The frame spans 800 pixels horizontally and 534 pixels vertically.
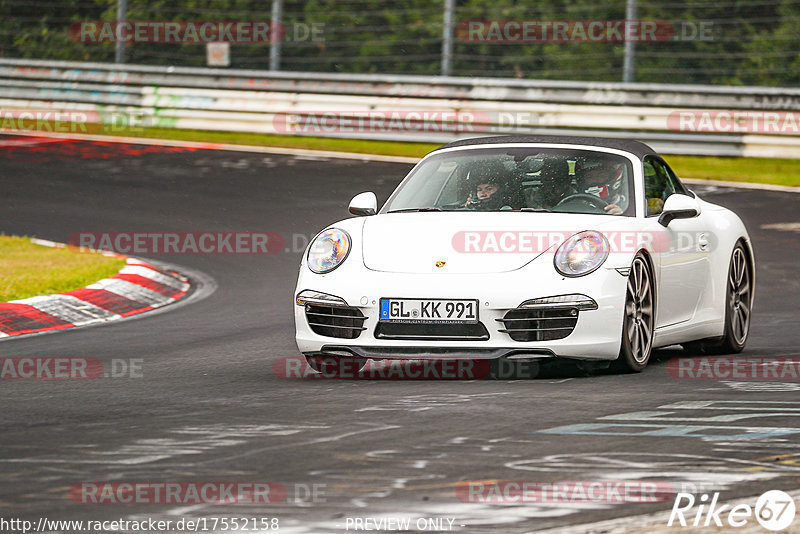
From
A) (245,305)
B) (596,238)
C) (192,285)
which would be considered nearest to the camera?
(596,238)

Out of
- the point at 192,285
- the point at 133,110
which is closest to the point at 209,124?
the point at 133,110

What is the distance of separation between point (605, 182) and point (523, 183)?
45 cm

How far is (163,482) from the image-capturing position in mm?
5031

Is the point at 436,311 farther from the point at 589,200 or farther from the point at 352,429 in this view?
the point at 352,429

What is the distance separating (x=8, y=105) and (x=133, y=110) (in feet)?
7.43

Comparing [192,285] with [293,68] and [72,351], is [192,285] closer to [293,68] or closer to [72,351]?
[72,351]

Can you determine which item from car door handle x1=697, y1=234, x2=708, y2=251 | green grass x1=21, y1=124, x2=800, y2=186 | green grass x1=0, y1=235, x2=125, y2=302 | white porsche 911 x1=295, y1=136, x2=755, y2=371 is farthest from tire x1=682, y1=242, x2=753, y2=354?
green grass x1=21, y1=124, x2=800, y2=186

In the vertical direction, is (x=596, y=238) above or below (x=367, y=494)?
above

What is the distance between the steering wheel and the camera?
27.0 feet

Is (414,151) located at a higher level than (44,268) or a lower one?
higher

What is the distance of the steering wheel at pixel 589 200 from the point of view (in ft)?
27.0

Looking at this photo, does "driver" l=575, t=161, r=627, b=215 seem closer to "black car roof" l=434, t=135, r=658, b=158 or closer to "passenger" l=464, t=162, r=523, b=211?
"black car roof" l=434, t=135, r=658, b=158

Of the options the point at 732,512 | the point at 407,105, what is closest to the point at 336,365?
the point at 732,512

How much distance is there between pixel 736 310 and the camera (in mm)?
9094
